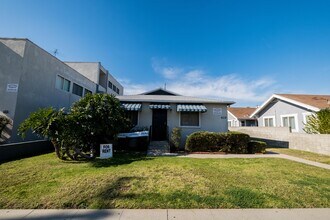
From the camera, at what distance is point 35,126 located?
8.20 metres

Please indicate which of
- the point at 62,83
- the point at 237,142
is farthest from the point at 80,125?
the point at 237,142

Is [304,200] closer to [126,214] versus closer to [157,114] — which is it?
[126,214]

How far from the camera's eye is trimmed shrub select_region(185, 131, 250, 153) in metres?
12.1

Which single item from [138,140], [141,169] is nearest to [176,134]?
[138,140]

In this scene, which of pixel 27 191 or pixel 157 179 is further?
pixel 157 179

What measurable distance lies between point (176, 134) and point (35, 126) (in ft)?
28.5

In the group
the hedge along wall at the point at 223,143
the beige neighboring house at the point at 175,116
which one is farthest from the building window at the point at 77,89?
the hedge along wall at the point at 223,143

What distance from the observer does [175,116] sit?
14820mm

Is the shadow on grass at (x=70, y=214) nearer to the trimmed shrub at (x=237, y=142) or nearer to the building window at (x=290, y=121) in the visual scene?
the trimmed shrub at (x=237, y=142)

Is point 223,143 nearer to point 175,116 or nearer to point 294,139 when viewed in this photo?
point 175,116

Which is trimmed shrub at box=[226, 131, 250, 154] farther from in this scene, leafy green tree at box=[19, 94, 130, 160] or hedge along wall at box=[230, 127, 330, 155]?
leafy green tree at box=[19, 94, 130, 160]

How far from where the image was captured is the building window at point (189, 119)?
14867 mm

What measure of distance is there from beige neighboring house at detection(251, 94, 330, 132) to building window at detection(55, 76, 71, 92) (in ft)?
79.2

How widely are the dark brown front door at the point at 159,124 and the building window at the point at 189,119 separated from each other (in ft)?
5.02
